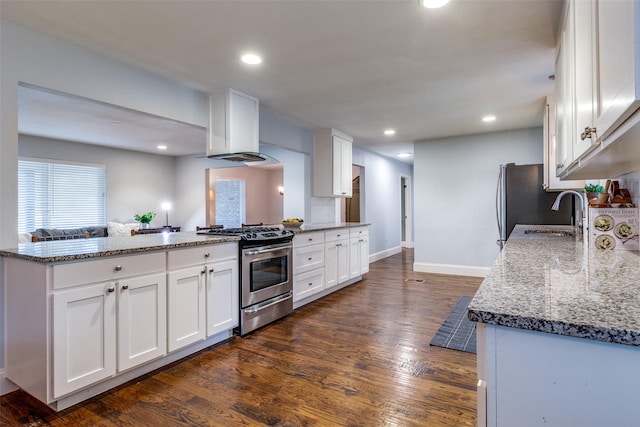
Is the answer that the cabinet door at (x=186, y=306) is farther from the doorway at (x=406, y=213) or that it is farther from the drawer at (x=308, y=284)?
the doorway at (x=406, y=213)

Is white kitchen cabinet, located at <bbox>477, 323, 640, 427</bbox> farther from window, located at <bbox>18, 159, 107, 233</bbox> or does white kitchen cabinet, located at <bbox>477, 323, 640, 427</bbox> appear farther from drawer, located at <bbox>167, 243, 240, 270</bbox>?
window, located at <bbox>18, 159, 107, 233</bbox>

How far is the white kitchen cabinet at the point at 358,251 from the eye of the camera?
487 cm

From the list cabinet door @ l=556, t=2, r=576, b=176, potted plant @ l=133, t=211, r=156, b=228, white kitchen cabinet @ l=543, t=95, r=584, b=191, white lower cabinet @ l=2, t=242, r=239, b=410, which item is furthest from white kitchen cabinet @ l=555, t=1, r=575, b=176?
potted plant @ l=133, t=211, r=156, b=228

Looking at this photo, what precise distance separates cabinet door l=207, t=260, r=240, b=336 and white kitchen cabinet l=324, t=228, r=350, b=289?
1565 mm

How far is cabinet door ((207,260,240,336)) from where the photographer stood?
105 inches

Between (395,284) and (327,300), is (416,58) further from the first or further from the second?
(395,284)

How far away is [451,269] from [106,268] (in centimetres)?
509

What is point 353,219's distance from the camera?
838 centimetres


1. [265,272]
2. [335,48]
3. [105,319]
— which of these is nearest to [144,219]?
[265,272]

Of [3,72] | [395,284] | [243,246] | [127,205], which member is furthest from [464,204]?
[127,205]

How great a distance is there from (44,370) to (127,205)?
234 inches

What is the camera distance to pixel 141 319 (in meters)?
2.20

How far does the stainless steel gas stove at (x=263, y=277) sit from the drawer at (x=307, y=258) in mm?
147

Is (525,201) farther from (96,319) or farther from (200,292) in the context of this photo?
(96,319)
